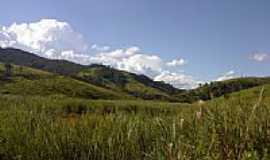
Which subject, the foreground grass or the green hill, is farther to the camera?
the green hill

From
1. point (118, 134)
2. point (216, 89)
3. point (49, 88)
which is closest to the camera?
point (118, 134)

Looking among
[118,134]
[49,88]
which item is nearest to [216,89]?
[118,134]

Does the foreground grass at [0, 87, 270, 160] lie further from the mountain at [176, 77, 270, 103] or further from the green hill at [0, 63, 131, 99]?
the green hill at [0, 63, 131, 99]

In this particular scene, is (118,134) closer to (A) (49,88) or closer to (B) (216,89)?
(B) (216,89)

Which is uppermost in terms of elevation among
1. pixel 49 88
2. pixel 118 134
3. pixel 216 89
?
pixel 49 88

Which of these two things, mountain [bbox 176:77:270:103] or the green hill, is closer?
mountain [bbox 176:77:270:103]

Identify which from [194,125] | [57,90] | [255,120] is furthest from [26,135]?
[57,90]

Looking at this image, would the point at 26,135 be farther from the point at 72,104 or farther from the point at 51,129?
the point at 72,104

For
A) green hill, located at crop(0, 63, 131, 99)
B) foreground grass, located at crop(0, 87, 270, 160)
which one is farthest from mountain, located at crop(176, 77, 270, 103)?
green hill, located at crop(0, 63, 131, 99)

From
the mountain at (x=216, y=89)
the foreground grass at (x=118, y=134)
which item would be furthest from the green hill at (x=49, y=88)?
the foreground grass at (x=118, y=134)

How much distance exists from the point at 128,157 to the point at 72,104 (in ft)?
122

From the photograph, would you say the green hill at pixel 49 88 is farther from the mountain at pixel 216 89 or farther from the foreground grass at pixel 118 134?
the foreground grass at pixel 118 134

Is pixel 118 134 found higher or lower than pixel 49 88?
lower

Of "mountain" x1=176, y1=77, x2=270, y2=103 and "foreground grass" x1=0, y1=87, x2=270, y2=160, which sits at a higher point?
"mountain" x1=176, y1=77, x2=270, y2=103
